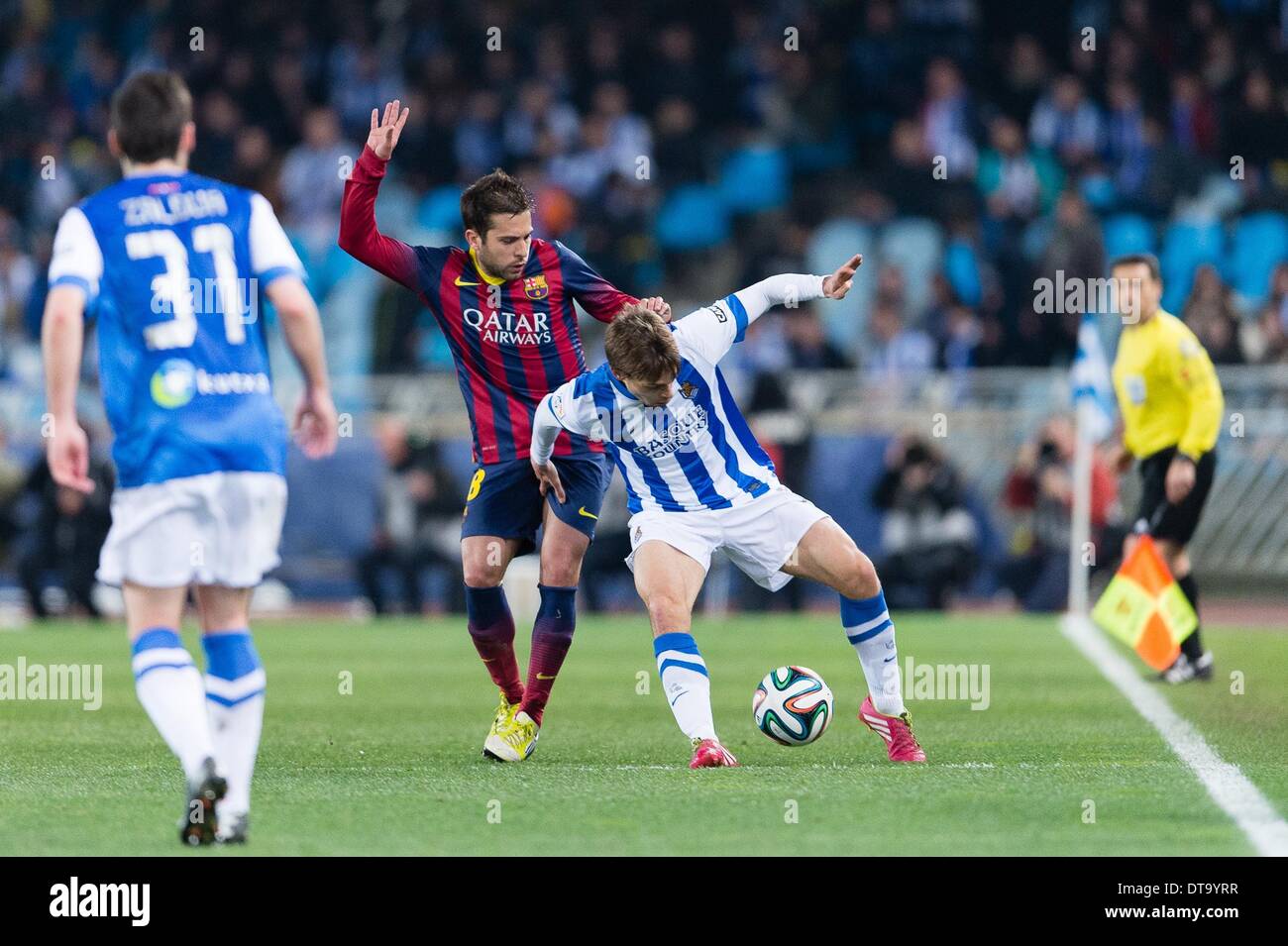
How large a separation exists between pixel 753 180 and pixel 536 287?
13.5 meters

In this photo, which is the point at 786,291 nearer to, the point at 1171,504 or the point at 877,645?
the point at 877,645

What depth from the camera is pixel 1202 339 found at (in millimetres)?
17734

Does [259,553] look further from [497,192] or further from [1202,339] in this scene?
[1202,339]

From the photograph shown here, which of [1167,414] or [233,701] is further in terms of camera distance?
[1167,414]

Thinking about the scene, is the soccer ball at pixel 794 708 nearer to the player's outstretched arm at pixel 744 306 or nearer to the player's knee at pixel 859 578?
the player's knee at pixel 859 578

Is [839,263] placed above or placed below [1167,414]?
above

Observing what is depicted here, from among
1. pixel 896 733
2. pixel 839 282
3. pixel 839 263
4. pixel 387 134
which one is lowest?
pixel 896 733

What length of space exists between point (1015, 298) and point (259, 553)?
14.5 m

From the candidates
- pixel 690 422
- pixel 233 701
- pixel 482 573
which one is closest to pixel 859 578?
pixel 690 422

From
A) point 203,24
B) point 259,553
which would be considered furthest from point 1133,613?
point 203,24

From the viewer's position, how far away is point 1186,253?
742 inches

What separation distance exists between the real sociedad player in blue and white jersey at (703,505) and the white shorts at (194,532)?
2.11m

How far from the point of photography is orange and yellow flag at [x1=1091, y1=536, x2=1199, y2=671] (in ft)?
Answer: 36.2

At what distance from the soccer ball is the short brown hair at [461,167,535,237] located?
211 cm
